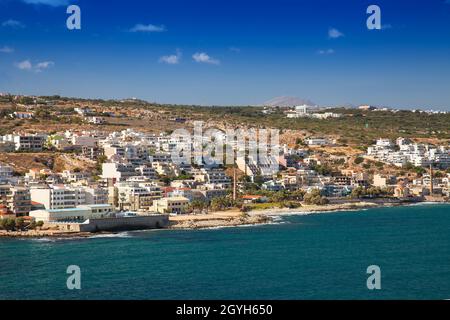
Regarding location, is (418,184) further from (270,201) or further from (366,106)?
(366,106)

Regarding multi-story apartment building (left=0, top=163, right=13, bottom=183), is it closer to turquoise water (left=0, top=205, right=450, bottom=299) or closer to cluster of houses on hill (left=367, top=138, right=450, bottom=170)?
turquoise water (left=0, top=205, right=450, bottom=299)

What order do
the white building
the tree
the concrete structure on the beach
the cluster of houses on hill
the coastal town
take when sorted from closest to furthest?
the concrete structure on the beach, the white building, the coastal town, the tree, the cluster of houses on hill

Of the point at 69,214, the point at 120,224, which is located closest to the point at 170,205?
the point at 120,224

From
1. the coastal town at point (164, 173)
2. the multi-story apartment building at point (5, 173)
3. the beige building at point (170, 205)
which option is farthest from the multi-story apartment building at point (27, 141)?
the beige building at point (170, 205)

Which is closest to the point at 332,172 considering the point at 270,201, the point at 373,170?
the point at 373,170

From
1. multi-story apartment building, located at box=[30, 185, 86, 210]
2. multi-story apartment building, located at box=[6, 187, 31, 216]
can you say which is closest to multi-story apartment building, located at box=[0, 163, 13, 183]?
multi-story apartment building, located at box=[30, 185, 86, 210]

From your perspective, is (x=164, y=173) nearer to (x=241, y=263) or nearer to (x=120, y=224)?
(x=120, y=224)
